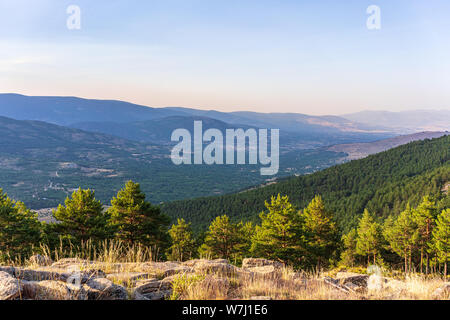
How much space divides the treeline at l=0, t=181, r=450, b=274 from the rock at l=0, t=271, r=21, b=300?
823 cm

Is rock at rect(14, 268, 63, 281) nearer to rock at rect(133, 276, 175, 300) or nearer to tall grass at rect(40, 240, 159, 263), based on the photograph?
tall grass at rect(40, 240, 159, 263)

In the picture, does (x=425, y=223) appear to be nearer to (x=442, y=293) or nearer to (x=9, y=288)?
(x=442, y=293)

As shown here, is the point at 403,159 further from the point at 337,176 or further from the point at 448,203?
the point at 448,203

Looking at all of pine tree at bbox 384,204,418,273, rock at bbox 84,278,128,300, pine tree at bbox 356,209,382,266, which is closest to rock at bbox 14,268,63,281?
rock at bbox 84,278,128,300

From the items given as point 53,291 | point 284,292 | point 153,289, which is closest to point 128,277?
point 153,289

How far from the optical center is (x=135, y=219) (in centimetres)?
2519

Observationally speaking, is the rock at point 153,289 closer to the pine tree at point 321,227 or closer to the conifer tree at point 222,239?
the pine tree at point 321,227

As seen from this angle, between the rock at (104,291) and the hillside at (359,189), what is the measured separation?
82419mm

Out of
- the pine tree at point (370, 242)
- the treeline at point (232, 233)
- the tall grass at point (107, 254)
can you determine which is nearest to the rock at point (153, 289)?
the tall grass at point (107, 254)

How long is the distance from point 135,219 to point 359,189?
132 m

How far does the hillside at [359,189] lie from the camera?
9999cm

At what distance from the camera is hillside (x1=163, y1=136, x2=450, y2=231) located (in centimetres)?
9999
